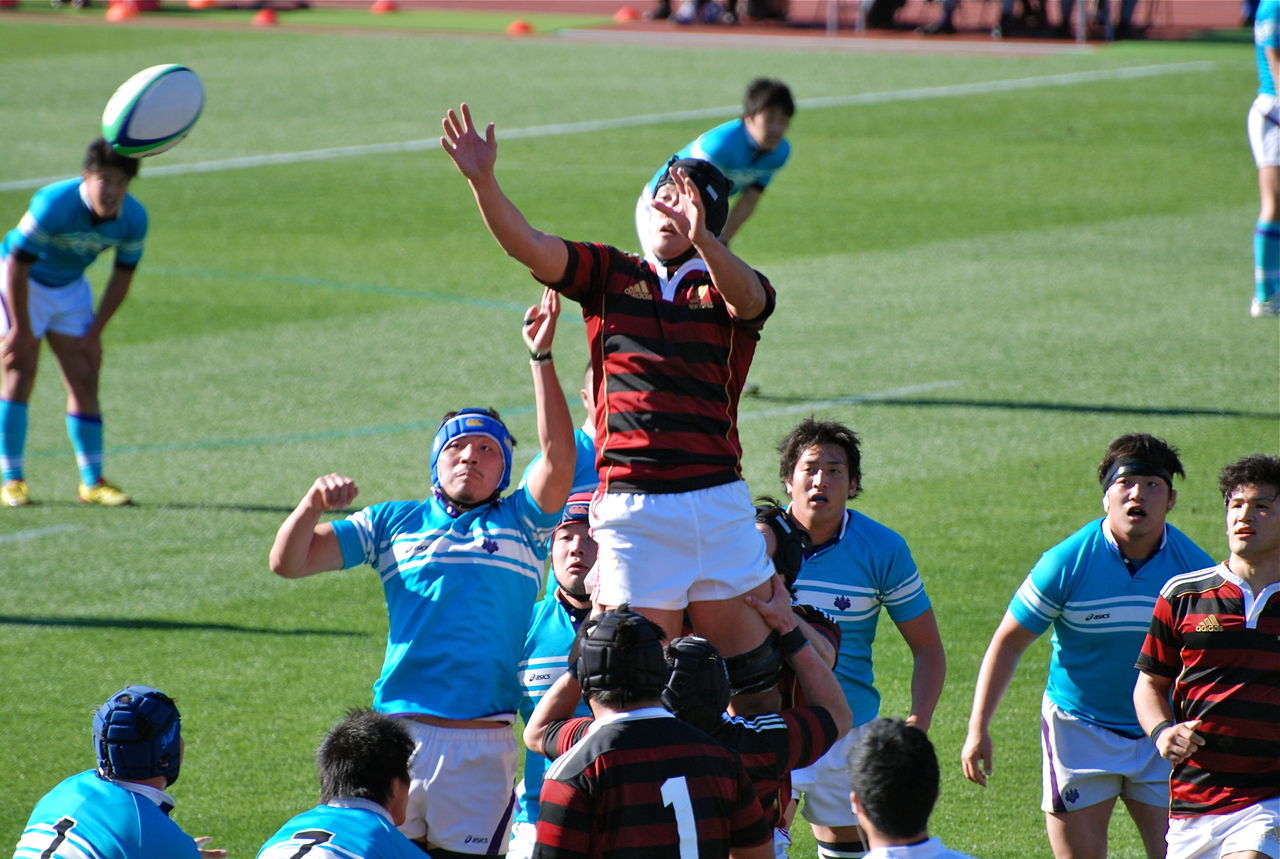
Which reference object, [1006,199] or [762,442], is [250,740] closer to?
[762,442]

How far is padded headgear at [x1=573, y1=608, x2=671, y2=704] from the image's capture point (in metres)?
4.32

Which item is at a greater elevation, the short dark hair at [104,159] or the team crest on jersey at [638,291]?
the short dark hair at [104,159]

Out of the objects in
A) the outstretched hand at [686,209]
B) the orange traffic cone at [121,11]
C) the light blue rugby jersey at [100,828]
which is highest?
the orange traffic cone at [121,11]

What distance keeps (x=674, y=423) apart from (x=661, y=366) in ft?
0.57

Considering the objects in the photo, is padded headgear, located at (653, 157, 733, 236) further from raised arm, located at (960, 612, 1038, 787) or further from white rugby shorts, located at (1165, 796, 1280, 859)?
white rugby shorts, located at (1165, 796, 1280, 859)

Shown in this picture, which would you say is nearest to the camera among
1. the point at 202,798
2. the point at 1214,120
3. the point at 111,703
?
the point at 111,703

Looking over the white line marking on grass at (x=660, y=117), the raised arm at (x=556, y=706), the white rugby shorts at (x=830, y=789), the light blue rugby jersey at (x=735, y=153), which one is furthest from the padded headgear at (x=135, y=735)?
the white line marking on grass at (x=660, y=117)

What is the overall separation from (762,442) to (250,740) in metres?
5.55

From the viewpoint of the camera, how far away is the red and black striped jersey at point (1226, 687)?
221 inches

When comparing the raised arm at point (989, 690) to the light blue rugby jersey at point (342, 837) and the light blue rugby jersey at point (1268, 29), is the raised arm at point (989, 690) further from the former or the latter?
the light blue rugby jersey at point (1268, 29)

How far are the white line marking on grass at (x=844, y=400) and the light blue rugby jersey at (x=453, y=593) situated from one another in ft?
23.4

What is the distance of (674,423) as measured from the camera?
199 inches

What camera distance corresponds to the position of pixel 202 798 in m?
7.32

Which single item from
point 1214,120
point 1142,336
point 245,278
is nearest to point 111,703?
point 1142,336
